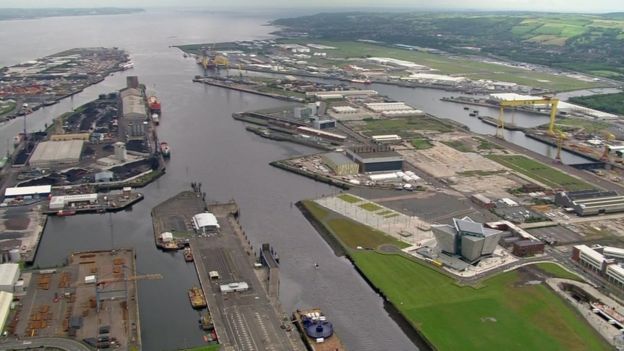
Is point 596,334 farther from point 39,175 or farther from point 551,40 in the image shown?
point 551,40

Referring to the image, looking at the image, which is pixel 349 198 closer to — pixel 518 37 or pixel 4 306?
pixel 4 306

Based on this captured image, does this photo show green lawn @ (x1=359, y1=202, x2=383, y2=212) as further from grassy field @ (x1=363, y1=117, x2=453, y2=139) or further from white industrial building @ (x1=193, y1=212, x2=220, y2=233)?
grassy field @ (x1=363, y1=117, x2=453, y2=139)

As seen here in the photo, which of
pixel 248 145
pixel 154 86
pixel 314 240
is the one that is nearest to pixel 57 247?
pixel 314 240

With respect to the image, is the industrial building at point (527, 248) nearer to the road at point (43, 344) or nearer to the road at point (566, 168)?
the road at point (566, 168)

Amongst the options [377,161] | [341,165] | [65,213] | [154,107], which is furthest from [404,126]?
[65,213]

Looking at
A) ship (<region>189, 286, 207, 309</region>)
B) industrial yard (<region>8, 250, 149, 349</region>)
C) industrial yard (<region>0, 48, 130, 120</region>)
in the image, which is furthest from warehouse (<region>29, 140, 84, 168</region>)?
ship (<region>189, 286, 207, 309</region>)

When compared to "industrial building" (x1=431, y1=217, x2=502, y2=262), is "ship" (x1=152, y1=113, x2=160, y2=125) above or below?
below
